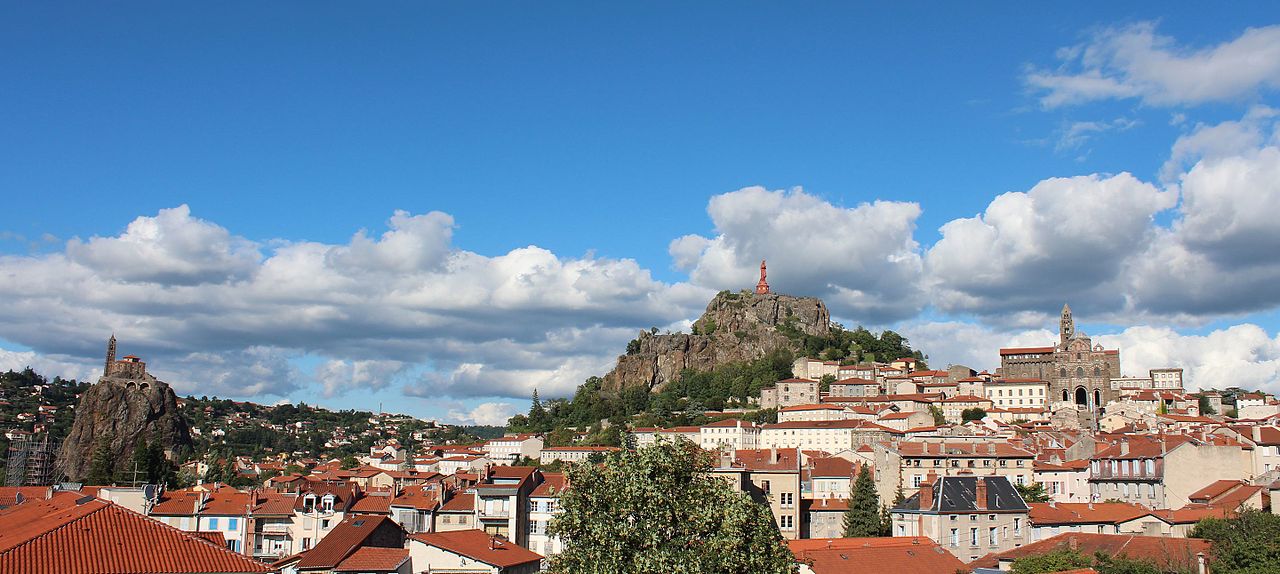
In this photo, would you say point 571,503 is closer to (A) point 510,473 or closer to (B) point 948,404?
(A) point 510,473

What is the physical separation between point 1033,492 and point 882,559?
29.3 m

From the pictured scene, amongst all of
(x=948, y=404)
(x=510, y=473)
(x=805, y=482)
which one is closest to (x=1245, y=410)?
(x=948, y=404)

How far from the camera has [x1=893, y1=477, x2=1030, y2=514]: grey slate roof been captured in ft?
193

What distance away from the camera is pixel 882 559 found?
4916 centimetres

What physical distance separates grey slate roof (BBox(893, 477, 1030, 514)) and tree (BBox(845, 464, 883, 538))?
6.08 m

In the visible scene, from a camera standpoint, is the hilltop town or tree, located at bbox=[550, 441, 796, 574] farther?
the hilltop town

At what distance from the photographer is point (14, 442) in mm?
140500

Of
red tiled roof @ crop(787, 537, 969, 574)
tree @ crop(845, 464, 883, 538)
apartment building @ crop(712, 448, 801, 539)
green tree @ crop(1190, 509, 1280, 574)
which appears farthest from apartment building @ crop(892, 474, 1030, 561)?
green tree @ crop(1190, 509, 1280, 574)

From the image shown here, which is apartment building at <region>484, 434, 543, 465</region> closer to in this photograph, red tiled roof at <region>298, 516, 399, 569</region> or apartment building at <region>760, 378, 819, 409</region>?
apartment building at <region>760, 378, 819, 409</region>

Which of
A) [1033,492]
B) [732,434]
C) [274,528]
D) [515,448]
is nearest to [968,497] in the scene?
[1033,492]

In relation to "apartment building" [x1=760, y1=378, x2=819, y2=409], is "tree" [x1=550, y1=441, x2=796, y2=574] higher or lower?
lower

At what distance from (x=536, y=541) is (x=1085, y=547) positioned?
3149 centimetres

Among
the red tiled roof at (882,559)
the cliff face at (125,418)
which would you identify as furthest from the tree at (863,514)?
the cliff face at (125,418)

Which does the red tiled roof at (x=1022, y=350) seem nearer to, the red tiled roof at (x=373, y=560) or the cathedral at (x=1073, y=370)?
the cathedral at (x=1073, y=370)
